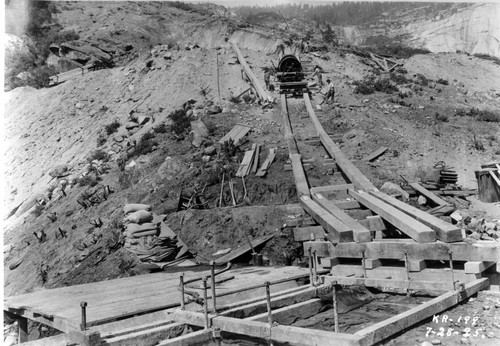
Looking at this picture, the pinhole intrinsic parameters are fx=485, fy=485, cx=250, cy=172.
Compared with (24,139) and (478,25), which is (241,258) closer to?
(24,139)

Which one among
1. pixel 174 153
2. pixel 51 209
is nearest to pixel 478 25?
pixel 174 153

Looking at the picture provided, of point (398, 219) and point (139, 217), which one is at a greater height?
point (398, 219)

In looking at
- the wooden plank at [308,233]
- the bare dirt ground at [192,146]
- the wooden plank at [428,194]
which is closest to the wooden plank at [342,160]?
the bare dirt ground at [192,146]

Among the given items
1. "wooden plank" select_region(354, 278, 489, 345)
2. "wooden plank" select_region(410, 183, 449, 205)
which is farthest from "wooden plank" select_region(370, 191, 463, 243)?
"wooden plank" select_region(410, 183, 449, 205)

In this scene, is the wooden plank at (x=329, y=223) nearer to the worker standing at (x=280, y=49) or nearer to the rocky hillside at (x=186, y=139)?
the rocky hillside at (x=186, y=139)


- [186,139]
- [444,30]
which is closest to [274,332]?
[186,139]

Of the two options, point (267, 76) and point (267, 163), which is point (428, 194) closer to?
Result: point (267, 163)

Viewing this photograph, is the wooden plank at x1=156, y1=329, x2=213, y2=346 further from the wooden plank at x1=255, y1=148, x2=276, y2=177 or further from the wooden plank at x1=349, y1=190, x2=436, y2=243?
the wooden plank at x1=255, y1=148, x2=276, y2=177

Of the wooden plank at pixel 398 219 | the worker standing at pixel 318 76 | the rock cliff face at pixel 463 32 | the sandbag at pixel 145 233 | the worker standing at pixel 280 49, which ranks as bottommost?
the sandbag at pixel 145 233
